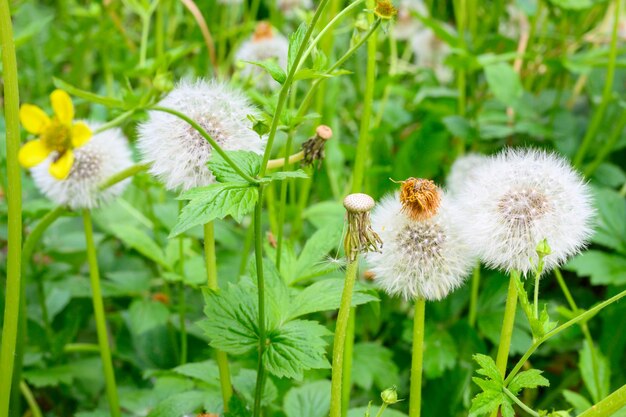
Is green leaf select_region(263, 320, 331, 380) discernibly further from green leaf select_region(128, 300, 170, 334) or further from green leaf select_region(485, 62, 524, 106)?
green leaf select_region(485, 62, 524, 106)

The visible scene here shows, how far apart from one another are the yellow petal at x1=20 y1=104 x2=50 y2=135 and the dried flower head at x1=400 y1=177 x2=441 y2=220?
1.45 ft

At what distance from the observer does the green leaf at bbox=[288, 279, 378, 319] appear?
3.22 feet

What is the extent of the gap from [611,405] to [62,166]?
2.18 feet

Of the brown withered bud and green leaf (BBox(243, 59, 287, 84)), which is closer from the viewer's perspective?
green leaf (BBox(243, 59, 287, 84))

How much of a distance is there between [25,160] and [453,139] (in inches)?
63.5

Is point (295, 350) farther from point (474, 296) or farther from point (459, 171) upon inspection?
point (459, 171)

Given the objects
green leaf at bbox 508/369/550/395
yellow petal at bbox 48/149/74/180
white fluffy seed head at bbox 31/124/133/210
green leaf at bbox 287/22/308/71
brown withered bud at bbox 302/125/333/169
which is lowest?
green leaf at bbox 508/369/550/395

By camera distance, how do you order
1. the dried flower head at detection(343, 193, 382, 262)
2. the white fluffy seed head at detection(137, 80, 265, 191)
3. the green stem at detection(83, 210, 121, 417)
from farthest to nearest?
1. the green stem at detection(83, 210, 121, 417)
2. the white fluffy seed head at detection(137, 80, 265, 191)
3. the dried flower head at detection(343, 193, 382, 262)

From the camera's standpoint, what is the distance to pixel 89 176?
123cm

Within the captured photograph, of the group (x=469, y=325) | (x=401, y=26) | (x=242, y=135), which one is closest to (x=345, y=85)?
(x=401, y=26)

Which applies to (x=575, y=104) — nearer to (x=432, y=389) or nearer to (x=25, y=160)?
(x=432, y=389)

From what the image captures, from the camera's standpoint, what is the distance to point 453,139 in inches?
84.4

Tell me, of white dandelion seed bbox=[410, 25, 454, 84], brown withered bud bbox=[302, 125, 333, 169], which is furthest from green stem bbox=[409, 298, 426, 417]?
white dandelion seed bbox=[410, 25, 454, 84]

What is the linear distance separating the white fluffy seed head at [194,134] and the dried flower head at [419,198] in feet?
0.83
